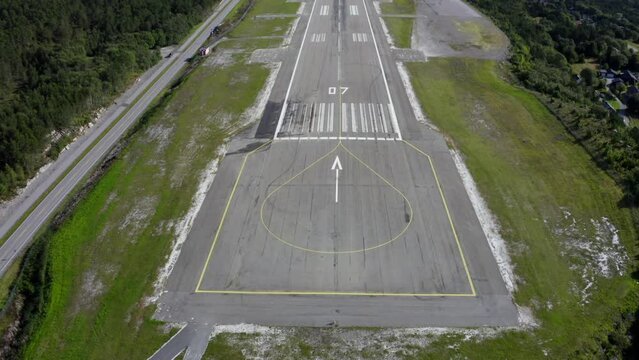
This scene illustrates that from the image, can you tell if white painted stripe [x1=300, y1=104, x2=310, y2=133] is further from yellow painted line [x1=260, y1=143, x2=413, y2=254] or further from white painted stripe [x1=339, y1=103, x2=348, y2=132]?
yellow painted line [x1=260, y1=143, x2=413, y2=254]

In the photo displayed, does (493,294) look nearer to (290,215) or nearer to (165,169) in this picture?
(290,215)

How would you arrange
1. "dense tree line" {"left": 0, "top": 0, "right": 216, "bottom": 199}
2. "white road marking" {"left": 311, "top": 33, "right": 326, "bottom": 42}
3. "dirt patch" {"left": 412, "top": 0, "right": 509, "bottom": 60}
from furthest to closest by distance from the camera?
"white road marking" {"left": 311, "top": 33, "right": 326, "bottom": 42}
"dirt patch" {"left": 412, "top": 0, "right": 509, "bottom": 60}
"dense tree line" {"left": 0, "top": 0, "right": 216, "bottom": 199}

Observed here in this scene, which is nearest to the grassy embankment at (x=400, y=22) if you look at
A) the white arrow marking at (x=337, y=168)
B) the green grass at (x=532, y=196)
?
the green grass at (x=532, y=196)

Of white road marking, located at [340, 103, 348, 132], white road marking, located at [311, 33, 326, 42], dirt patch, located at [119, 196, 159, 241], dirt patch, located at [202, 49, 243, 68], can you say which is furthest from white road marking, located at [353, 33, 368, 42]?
dirt patch, located at [119, 196, 159, 241]

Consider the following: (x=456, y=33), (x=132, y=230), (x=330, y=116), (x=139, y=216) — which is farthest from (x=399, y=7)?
(x=132, y=230)

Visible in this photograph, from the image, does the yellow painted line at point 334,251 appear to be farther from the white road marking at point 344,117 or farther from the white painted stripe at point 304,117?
the white painted stripe at point 304,117
